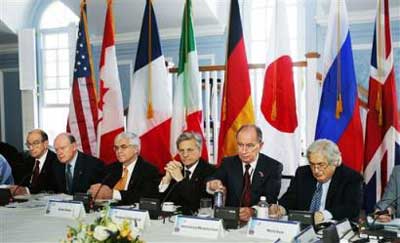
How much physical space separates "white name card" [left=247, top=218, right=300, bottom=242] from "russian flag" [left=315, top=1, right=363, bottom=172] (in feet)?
5.05

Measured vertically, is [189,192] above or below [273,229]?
above

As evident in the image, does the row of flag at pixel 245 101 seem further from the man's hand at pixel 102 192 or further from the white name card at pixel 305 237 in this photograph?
the white name card at pixel 305 237

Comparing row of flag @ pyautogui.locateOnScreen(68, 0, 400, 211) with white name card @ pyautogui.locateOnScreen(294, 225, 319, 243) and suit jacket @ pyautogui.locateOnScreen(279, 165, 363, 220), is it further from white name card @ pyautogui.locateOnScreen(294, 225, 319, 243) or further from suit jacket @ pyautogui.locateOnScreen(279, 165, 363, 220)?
white name card @ pyautogui.locateOnScreen(294, 225, 319, 243)

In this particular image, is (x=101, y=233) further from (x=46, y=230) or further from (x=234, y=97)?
(x=234, y=97)

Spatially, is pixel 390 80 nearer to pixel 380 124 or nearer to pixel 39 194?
pixel 380 124

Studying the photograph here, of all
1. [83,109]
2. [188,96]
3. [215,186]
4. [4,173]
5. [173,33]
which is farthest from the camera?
[173,33]

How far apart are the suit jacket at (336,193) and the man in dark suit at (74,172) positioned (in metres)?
1.57

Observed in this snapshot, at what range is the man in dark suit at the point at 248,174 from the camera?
284 cm

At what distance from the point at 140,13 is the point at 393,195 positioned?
13.8 ft

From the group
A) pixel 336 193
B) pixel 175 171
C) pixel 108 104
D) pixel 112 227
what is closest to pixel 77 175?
pixel 108 104

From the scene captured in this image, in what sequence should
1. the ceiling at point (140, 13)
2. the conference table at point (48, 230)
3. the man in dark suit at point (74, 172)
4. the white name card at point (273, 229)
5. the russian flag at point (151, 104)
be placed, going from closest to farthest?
1. the white name card at point (273, 229)
2. the conference table at point (48, 230)
3. the man in dark suit at point (74, 172)
4. the russian flag at point (151, 104)
5. the ceiling at point (140, 13)

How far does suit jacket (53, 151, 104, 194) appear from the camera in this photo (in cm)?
364

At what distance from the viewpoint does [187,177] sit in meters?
2.88

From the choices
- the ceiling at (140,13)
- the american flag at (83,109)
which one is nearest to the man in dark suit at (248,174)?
the american flag at (83,109)
